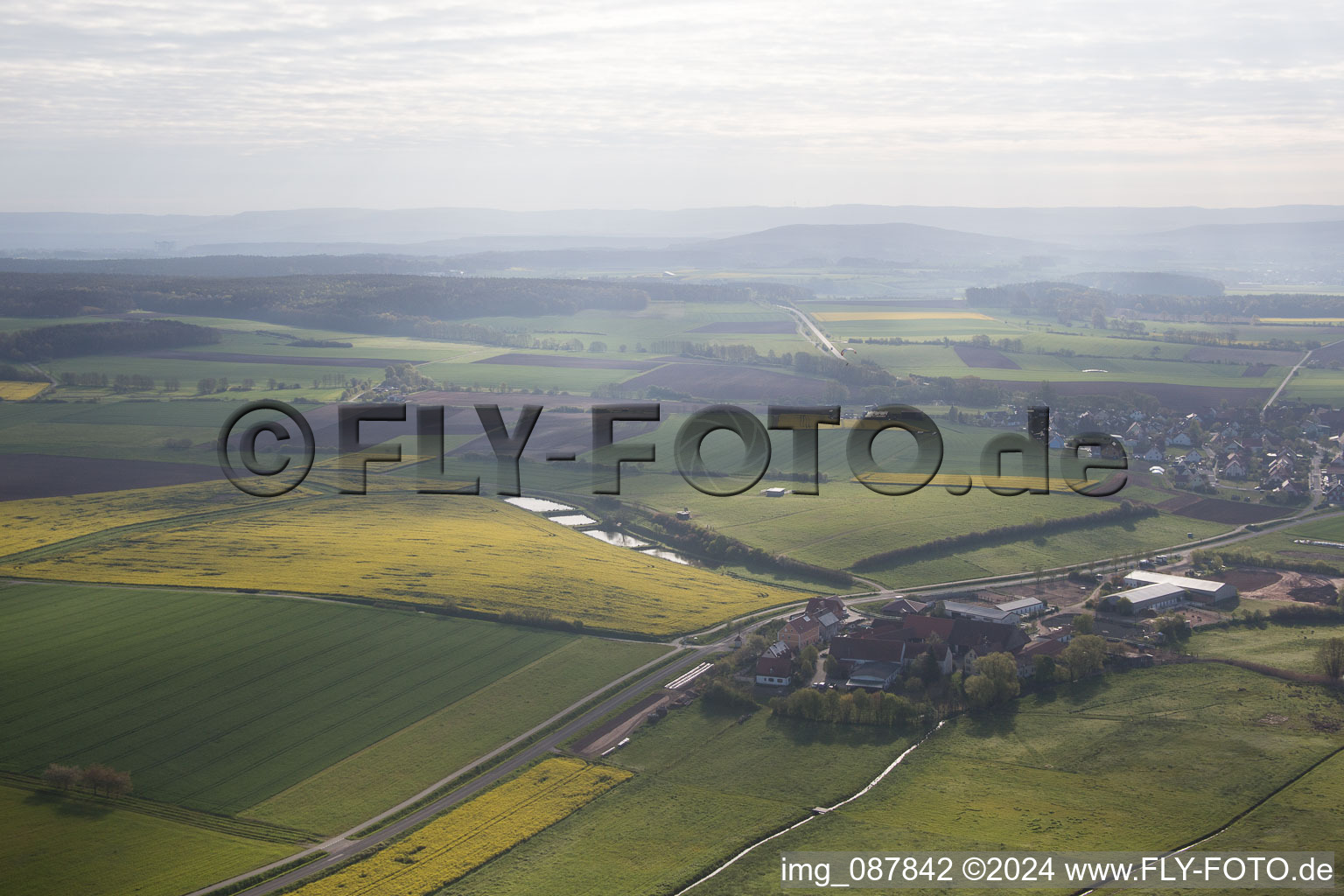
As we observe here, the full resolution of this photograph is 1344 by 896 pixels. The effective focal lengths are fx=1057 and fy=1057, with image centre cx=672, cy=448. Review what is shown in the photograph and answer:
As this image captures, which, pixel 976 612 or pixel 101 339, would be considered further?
pixel 101 339

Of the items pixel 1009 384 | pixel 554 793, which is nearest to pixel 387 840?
pixel 554 793

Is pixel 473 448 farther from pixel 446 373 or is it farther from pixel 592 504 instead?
pixel 446 373

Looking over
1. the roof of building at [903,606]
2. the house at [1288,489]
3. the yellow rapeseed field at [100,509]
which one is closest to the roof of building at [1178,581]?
the roof of building at [903,606]

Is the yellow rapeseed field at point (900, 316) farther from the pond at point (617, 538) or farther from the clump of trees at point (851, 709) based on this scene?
the clump of trees at point (851, 709)

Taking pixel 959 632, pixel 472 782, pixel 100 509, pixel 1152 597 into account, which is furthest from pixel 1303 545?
pixel 100 509

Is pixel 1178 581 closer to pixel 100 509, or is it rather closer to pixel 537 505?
pixel 537 505
